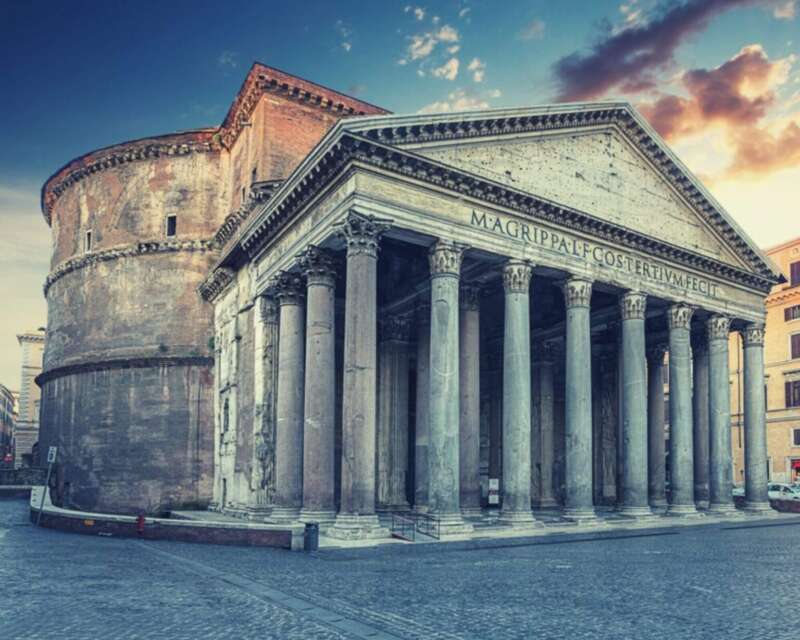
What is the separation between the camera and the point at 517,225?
2078cm

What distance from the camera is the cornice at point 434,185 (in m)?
17.8

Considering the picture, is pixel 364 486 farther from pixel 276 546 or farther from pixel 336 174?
pixel 336 174

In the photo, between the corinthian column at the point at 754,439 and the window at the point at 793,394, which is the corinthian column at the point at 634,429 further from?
the window at the point at 793,394

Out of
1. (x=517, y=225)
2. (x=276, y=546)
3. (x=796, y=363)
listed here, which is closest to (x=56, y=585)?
(x=276, y=546)

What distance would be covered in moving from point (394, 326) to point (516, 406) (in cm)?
777

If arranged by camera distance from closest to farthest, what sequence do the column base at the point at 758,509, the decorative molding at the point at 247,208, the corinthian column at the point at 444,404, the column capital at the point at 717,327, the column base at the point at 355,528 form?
the column base at the point at 355,528
the corinthian column at the point at 444,404
the decorative molding at the point at 247,208
the column capital at the point at 717,327
the column base at the point at 758,509

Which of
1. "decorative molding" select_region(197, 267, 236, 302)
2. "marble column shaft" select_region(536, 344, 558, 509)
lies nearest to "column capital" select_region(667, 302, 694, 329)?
"marble column shaft" select_region(536, 344, 558, 509)

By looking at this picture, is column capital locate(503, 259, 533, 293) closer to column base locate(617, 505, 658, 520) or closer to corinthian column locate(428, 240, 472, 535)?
corinthian column locate(428, 240, 472, 535)

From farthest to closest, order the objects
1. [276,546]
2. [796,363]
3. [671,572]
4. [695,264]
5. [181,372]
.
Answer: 1. [796,363]
2. [181,372]
3. [695,264]
4. [276,546]
5. [671,572]

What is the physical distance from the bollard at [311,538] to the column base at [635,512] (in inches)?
428

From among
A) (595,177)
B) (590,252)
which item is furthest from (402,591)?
(595,177)

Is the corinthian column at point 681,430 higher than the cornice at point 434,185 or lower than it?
lower

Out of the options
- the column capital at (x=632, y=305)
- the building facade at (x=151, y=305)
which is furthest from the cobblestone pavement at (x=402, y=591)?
the building facade at (x=151, y=305)

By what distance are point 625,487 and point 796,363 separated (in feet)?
87.9
